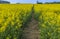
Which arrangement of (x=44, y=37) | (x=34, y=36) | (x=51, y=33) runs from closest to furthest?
(x=51, y=33) → (x=44, y=37) → (x=34, y=36)

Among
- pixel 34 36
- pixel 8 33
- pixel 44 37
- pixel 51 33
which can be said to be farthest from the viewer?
pixel 34 36

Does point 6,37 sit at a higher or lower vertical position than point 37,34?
higher

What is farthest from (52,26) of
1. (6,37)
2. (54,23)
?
(6,37)

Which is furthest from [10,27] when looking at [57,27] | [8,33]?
[57,27]

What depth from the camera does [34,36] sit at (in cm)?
1180

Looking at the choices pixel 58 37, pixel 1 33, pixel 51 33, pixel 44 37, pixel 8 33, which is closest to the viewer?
pixel 1 33

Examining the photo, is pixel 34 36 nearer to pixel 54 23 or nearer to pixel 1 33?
pixel 54 23

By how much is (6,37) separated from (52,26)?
1890mm

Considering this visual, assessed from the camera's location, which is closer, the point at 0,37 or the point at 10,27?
the point at 0,37

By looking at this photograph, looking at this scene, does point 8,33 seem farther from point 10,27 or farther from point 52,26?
point 52,26

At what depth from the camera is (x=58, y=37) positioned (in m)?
6.78

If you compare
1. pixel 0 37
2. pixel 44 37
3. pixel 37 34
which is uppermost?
pixel 0 37

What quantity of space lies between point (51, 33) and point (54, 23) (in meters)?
0.34

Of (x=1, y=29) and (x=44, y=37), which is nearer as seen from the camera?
(x=1, y=29)
